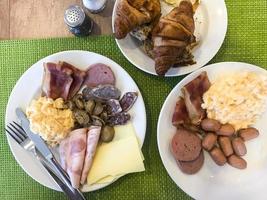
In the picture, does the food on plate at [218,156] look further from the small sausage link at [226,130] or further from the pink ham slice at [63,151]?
the pink ham slice at [63,151]

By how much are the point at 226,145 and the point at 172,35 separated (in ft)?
1.04

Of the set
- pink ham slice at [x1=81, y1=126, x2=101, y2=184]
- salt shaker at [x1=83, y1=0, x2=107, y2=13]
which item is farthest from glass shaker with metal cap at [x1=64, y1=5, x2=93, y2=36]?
pink ham slice at [x1=81, y1=126, x2=101, y2=184]

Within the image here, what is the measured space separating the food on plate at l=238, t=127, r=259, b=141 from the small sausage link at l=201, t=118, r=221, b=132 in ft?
0.22

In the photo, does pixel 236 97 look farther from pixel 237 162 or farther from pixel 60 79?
pixel 60 79

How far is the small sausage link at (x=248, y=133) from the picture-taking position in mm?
1089

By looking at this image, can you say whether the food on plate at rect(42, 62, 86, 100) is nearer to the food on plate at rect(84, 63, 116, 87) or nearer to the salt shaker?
the food on plate at rect(84, 63, 116, 87)

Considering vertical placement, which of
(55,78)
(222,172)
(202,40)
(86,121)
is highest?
(202,40)

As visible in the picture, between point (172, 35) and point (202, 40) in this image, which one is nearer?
point (172, 35)

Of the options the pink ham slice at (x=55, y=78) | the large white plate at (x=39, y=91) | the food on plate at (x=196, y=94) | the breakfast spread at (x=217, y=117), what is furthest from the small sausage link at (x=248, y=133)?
the pink ham slice at (x=55, y=78)

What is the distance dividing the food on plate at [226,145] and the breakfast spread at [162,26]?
0.23 meters

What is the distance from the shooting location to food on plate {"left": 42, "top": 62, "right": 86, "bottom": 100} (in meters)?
1.10

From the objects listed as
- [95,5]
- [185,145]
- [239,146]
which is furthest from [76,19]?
[239,146]

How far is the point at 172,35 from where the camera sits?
102 centimetres

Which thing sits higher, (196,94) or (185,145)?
(196,94)
